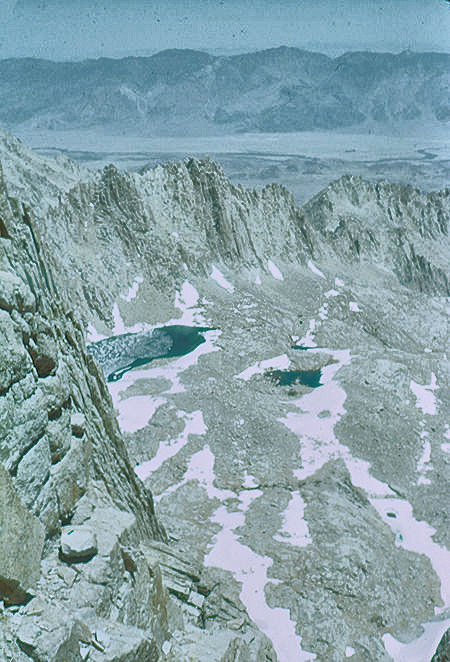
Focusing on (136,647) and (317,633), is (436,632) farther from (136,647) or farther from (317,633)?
(136,647)

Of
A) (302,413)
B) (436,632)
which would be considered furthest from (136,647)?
(302,413)

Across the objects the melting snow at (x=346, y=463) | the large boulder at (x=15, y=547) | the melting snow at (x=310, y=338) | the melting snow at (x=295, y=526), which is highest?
the large boulder at (x=15, y=547)

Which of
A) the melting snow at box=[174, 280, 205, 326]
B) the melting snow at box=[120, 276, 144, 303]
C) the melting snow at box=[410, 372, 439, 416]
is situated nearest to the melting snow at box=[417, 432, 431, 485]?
the melting snow at box=[410, 372, 439, 416]

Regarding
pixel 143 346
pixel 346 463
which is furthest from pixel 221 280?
pixel 346 463

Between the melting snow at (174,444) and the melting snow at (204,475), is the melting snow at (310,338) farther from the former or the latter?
the melting snow at (204,475)

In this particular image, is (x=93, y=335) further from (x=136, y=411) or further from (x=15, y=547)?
(x=15, y=547)

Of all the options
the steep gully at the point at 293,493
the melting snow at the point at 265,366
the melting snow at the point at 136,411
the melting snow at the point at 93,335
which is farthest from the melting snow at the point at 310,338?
the melting snow at the point at 136,411
